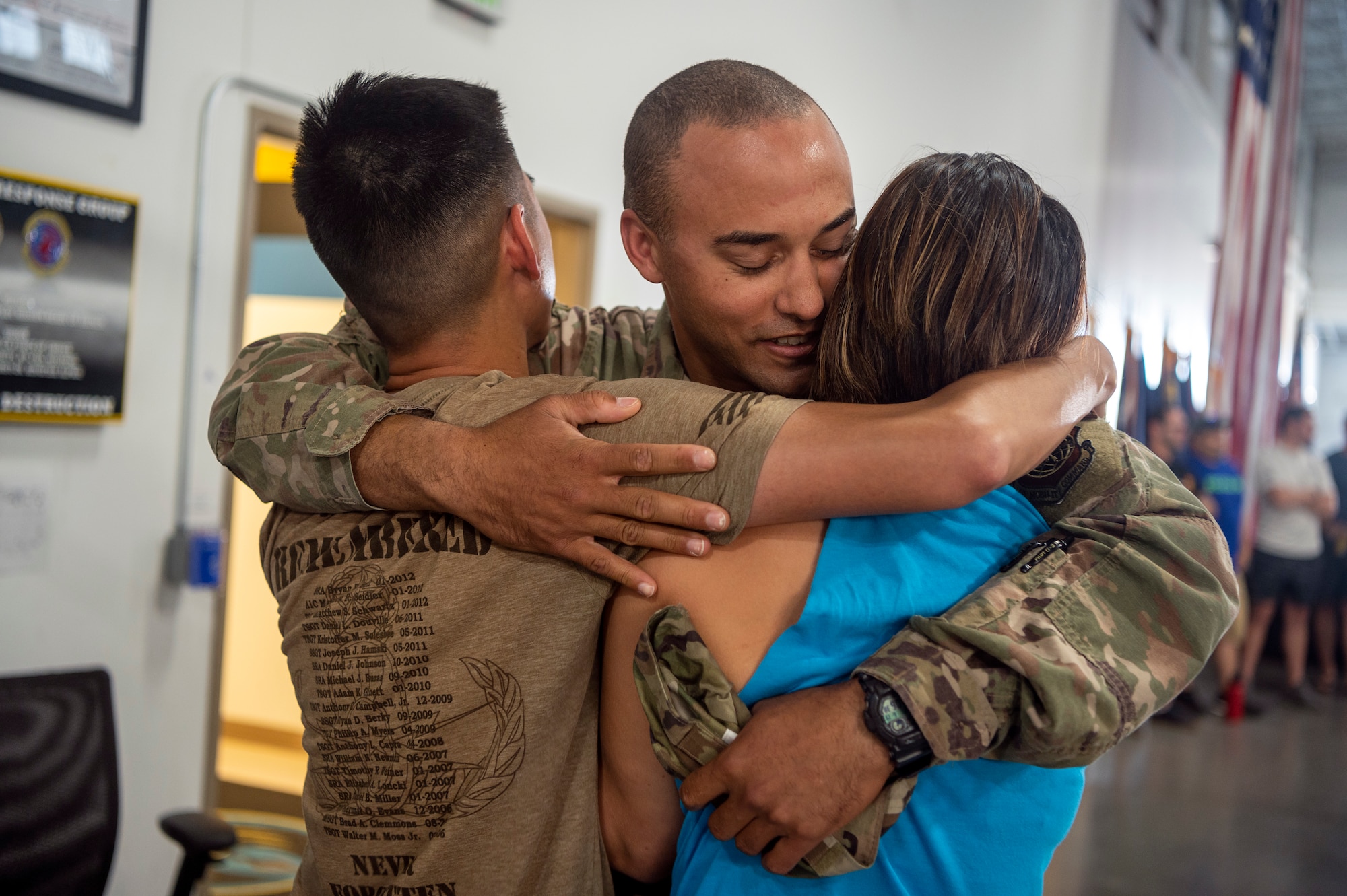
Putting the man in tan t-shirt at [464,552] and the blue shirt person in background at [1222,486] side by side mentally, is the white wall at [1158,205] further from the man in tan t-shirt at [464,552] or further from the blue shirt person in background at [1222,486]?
the man in tan t-shirt at [464,552]

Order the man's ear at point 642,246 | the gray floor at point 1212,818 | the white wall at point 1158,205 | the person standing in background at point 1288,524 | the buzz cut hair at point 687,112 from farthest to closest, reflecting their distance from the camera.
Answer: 1. the white wall at point 1158,205
2. the person standing in background at point 1288,524
3. the gray floor at point 1212,818
4. the man's ear at point 642,246
5. the buzz cut hair at point 687,112

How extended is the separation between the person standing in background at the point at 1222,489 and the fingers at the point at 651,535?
22.3ft

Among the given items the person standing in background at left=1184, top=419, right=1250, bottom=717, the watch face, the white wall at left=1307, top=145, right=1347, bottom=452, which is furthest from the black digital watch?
the white wall at left=1307, top=145, right=1347, bottom=452

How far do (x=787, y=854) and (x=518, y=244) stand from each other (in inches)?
28.9

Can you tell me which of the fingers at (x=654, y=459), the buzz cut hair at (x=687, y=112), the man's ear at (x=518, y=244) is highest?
the buzz cut hair at (x=687, y=112)

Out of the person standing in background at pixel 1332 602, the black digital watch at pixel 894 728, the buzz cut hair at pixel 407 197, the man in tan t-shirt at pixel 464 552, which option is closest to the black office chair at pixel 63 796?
the man in tan t-shirt at pixel 464 552

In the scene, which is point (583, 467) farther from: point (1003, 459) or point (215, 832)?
point (215, 832)

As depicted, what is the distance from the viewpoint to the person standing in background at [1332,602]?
8.32 metres

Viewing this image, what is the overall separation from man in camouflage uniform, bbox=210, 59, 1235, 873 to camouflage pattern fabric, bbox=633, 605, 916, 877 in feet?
0.07

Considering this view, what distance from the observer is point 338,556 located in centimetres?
105

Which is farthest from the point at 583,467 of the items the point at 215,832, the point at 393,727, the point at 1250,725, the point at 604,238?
the point at 1250,725

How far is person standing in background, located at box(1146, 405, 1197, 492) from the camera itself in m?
7.01

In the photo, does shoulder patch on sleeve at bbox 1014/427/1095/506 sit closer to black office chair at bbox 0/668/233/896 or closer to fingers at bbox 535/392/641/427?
fingers at bbox 535/392/641/427

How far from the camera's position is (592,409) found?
944 millimetres
